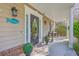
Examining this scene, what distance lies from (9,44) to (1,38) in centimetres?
62

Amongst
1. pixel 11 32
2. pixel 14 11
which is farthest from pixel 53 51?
pixel 14 11

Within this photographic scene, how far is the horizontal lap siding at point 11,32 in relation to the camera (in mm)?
5402

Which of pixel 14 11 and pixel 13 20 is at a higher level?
pixel 14 11

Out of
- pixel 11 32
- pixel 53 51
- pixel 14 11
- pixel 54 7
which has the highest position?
→ pixel 54 7

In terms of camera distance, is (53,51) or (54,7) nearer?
(53,51)

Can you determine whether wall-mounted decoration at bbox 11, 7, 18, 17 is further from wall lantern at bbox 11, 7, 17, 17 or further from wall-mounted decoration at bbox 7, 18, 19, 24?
wall-mounted decoration at bbox 7, 18, 19, 24

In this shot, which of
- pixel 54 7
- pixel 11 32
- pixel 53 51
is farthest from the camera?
pixel 54 7

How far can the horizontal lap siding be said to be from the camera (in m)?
5.40

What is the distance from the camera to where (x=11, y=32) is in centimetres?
600

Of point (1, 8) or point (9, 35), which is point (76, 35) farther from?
point (1, 8)

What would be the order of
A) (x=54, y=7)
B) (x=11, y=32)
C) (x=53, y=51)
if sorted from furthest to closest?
(x=54, y=7) < (x=53, y=51) < (x=11, y=32)

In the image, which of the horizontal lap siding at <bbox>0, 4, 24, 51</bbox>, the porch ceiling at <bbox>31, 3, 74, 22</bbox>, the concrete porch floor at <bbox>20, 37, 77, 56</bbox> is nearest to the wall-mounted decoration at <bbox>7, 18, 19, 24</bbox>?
the horizontal lap siding at <bbox>0, 4, 24, 51</bbox>

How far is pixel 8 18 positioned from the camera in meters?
5.67

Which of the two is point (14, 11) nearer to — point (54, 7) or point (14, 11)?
point (14, 11)
